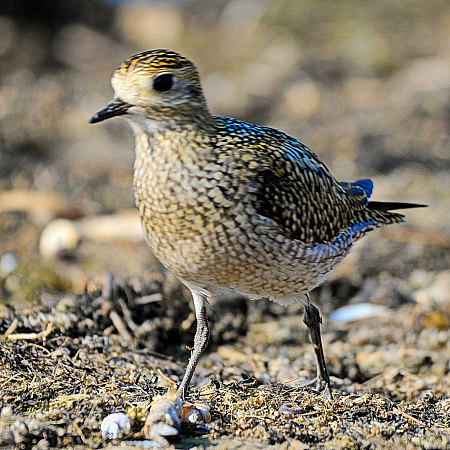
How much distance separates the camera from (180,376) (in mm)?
4422

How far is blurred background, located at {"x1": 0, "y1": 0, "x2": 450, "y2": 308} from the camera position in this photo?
6.96m

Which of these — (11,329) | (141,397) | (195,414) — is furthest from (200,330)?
(11,329)

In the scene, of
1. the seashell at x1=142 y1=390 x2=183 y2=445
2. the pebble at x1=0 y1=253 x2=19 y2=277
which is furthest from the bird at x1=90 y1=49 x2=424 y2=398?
the pebble at x1=0 y1=253 x2=19 y2=277

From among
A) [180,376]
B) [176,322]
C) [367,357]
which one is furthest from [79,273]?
[367,357]

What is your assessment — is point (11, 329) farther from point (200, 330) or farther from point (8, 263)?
point (8, 263)

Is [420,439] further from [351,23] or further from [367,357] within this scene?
[351,23]

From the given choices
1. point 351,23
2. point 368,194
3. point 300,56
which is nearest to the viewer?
point 368,194

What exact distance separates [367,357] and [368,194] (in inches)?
54.6

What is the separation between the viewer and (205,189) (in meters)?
3.43

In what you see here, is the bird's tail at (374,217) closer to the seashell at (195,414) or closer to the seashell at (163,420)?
the seashell at (195,414)

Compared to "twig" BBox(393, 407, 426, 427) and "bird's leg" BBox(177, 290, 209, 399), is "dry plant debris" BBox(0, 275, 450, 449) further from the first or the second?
"bird's leg" BBox(177, 290, 209, 399)

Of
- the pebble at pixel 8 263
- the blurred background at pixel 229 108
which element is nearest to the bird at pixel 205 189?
the blurred background at pixel 229 108

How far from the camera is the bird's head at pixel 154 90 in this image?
3.38 metres

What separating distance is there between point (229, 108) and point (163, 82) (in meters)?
8.02
